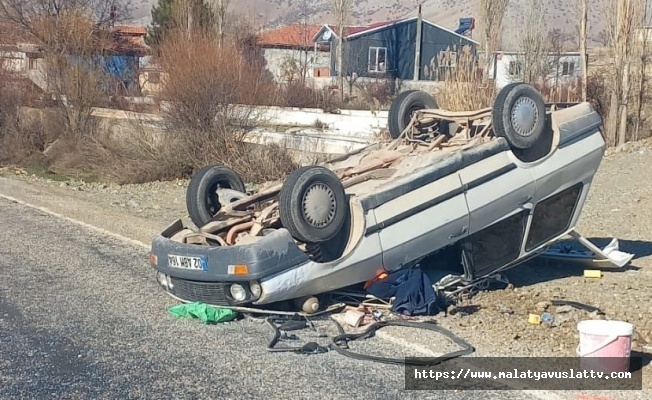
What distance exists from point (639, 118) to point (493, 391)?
19.8 m

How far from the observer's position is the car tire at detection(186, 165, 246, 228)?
8352 mm

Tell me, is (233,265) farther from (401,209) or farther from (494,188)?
(494,188)

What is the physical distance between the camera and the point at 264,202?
8234 mm

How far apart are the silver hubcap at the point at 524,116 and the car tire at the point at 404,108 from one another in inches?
57.4

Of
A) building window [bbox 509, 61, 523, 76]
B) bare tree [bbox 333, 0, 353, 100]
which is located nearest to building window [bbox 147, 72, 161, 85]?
building window [bbox 509, 61, 523, 76]

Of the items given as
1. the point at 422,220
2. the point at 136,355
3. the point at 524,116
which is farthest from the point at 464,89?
the point at 136,355

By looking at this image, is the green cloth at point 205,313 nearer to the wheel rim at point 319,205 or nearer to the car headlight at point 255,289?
the car headlight at point 255,289

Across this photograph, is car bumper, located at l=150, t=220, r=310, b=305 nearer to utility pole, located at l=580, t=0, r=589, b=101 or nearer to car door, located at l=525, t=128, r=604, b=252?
car door, located at l=525, t=128, r=604, b=252

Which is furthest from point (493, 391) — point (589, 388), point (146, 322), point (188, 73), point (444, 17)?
point (444, 17)

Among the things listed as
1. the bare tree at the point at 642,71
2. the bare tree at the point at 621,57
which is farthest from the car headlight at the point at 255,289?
the bare tree at the point at 642,71

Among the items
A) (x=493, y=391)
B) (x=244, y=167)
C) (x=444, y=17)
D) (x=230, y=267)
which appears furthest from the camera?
(x=444, y=17)

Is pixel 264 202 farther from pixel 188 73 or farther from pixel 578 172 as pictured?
pixel 188 73

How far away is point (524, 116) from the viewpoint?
802cm

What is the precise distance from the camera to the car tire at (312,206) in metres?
7.09
